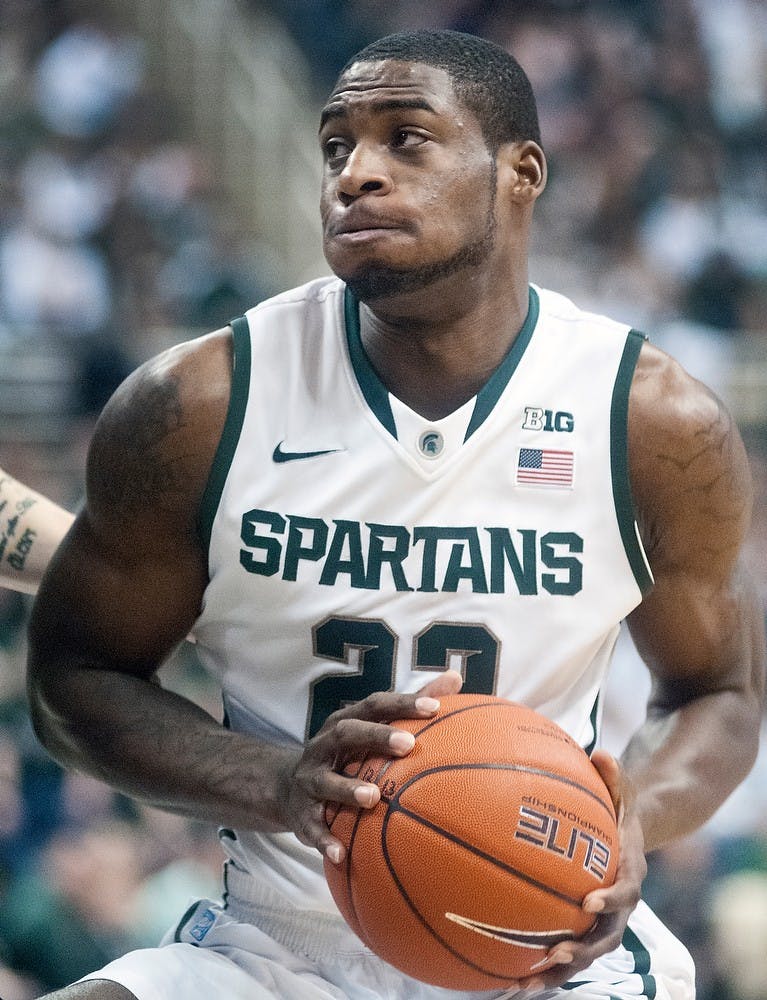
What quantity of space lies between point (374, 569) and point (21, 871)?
2.94 m

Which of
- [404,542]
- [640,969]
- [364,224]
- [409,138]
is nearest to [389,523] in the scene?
[404,542]

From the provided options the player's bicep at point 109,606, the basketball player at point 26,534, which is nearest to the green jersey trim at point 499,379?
the player's bicep at point 109,606

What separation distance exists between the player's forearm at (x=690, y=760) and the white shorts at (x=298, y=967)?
0.80ft

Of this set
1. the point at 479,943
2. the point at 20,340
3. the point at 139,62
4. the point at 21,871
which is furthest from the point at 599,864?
the point at 139,62

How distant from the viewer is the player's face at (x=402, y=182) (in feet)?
8.80

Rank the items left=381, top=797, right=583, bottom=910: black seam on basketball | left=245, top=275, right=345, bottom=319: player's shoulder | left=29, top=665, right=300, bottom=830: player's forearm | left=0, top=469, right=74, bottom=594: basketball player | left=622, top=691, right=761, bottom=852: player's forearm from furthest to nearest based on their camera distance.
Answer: left=0, top=469, right=74, bottom=594: basketball player → left=245, top=275, right=345, bottom=319: player's shoulder → left=622, top=691, right=761, bottom=852: player's forearm → left=29, top=665, right=300, bottom=830: player's forearm → left=381, top=797, right=583, bottom=910: black seam on basketball

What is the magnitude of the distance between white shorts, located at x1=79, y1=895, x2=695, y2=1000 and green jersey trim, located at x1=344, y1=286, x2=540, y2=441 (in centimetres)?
96

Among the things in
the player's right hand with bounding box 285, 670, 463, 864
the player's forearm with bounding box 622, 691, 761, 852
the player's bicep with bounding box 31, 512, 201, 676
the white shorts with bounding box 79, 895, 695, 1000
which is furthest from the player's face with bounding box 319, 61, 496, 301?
the white shorts with bounding box 79, 895, 695, 1000

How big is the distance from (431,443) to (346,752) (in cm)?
73

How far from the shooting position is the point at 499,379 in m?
2.93

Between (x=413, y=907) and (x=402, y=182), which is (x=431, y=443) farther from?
(x=413, y=907)

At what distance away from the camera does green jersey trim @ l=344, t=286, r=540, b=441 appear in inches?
114

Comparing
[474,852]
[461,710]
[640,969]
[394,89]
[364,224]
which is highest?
[394,89]

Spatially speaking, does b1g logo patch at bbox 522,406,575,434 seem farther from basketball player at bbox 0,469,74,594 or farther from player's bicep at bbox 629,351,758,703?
basketball player at bbox 0,469,74,594
